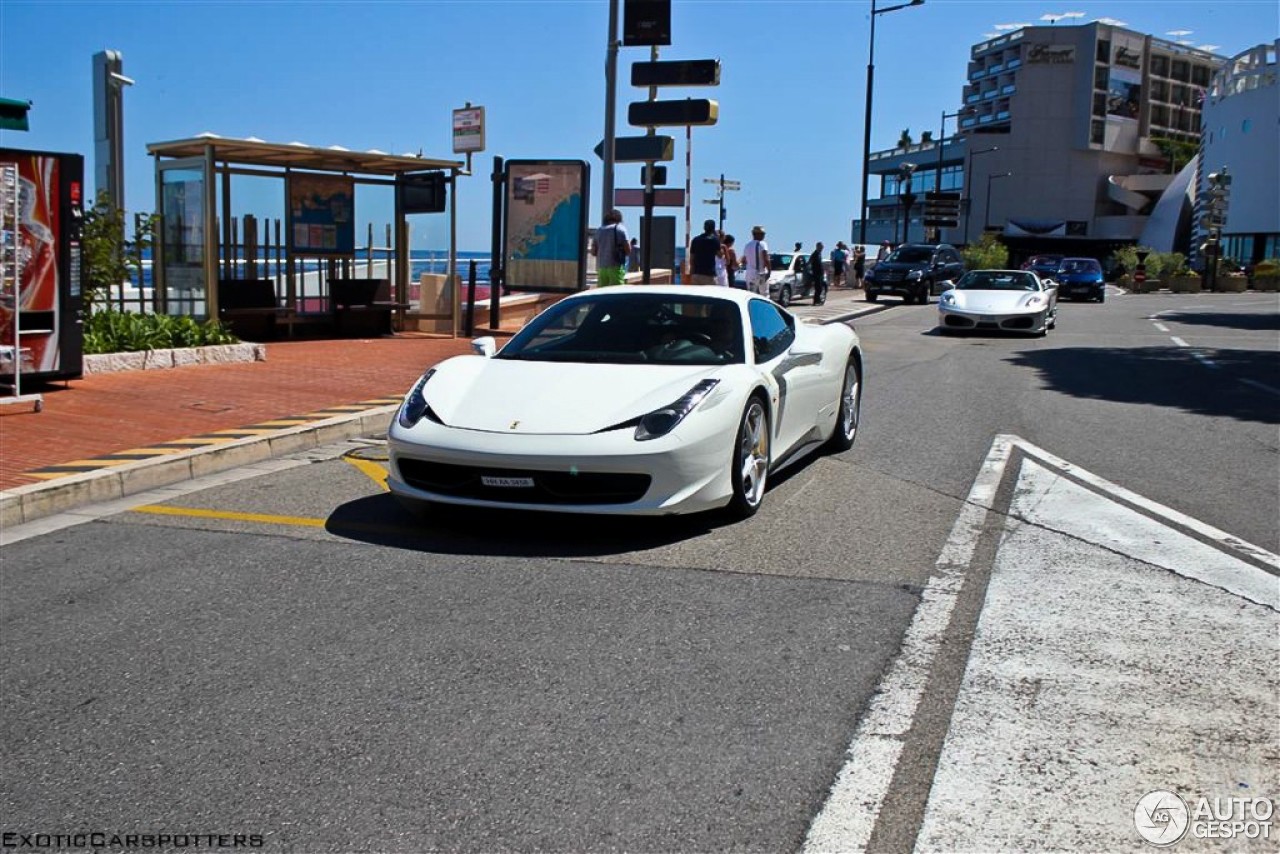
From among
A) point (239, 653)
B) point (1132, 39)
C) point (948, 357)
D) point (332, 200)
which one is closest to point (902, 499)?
point (239, 653)

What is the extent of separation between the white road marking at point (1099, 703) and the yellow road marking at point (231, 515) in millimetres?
3598

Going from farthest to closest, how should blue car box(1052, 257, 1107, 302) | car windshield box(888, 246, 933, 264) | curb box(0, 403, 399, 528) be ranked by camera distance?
blue car box(1052, 257, 1107, 302)
car windshield box(888, 246, 933, 264)
curb box(0, 403, 399, 528)

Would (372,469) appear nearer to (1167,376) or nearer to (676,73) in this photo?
(1167,376)

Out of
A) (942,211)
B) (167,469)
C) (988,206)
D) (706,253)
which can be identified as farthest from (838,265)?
(988,206)

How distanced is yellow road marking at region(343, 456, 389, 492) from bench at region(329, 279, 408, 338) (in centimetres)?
935

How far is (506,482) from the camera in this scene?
19.4 feet

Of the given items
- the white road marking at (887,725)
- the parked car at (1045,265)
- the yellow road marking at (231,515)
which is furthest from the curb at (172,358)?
the parked car at (1045,265)

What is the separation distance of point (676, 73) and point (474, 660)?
15.7 m

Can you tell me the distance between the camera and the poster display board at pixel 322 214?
16969 mm

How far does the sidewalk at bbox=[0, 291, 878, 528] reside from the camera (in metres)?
7.13

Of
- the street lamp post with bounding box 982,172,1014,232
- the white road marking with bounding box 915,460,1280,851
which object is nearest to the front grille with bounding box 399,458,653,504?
the white road marking with bounding box 915,460,1280,851

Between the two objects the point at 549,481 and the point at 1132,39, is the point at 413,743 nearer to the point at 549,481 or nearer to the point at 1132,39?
the point at 549,481

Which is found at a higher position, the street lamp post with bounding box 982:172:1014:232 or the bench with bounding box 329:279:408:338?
the street lamp post with bounding box 982:172:1014:232

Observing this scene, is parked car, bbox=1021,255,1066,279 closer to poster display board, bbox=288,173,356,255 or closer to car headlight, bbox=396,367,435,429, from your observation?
poster display board, bbox=288,173,356,255
